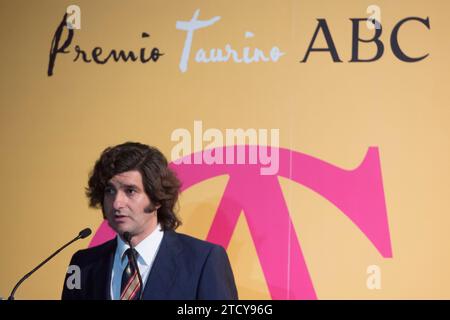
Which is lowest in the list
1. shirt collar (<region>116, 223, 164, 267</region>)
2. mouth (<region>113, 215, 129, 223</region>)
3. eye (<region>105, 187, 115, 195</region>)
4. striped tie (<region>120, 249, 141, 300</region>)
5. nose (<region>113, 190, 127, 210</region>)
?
striped tie (<region>120, 249, 141, 300</region>)

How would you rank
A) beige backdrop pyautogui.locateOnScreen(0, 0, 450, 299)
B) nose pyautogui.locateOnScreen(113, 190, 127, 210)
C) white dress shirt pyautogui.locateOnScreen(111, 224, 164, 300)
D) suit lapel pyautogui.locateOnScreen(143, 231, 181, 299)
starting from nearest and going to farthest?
suit lapel pyautogui.locateOnScreen(143, 231, 181, 299) < white dress shirt pyautogui.locateOnScreen(111, 224, 164, 300) < nose pyautogui.locateOnScreen(113, 190, 127, 210) < beige backdrop pyautogui.locateOnScreen(0, 0, 450, 299)

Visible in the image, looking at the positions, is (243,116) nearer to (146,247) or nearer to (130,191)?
(130,191)

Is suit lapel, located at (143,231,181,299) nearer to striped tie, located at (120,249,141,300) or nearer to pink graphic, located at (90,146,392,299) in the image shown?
striped tie, located at (120,249,141,300)

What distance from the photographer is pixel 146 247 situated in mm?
3293

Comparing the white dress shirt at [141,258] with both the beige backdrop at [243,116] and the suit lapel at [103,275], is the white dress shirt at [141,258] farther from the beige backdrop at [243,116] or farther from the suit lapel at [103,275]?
the beige backdrop at [243,116]

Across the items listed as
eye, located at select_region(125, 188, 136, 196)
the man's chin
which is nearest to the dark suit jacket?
the man's chin

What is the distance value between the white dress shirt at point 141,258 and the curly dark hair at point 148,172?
0.14 metres

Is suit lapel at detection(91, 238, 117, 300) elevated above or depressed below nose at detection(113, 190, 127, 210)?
below

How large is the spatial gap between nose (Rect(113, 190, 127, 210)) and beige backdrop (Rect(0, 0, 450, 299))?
88cm

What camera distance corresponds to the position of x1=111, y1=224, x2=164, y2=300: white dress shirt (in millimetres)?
3242

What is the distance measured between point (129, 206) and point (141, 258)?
24 cm

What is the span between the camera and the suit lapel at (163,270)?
10.3 ft

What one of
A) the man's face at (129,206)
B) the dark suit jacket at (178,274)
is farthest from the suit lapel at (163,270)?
the man's face at (129,206)

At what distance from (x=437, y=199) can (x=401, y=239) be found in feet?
0.91
